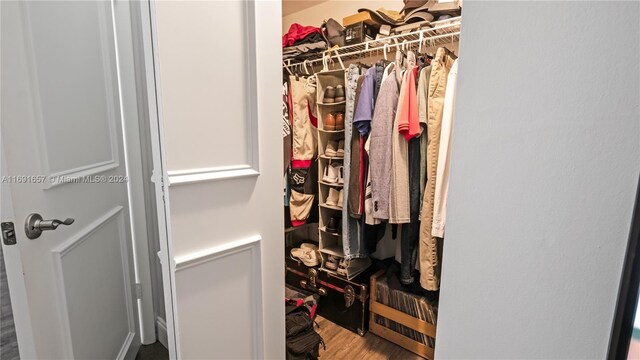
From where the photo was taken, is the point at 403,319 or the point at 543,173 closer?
Result: the point at 543,173

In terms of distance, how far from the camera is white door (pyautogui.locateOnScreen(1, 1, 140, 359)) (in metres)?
0.80

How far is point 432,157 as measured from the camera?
1.42 meters

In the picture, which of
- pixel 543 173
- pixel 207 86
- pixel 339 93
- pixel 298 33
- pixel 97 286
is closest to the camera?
pixel 543 173

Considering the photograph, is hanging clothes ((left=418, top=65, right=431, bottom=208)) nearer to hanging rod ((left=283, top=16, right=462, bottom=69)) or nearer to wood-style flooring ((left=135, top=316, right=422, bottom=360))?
hanging rod ((left=283, top=16, right=462, bottom=69))

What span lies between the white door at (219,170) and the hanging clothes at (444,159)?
0.74m

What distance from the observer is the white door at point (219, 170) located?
840 mm

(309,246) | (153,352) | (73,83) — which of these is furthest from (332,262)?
(73,83)

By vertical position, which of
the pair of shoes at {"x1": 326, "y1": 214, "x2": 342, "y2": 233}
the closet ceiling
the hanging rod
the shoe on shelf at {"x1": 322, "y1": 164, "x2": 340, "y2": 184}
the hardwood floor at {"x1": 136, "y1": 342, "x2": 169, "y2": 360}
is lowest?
the hardwood floor at {"x1": 136, "y1": 342, "x2": 169, "y2": 360}

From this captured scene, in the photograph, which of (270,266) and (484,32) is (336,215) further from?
(484,32)

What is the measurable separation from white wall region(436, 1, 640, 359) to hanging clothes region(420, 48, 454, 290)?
1013 millimetres

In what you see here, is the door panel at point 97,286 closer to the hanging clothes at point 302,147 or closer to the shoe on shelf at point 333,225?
the hanging clothes at point 302,147

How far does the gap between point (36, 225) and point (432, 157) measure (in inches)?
59.3

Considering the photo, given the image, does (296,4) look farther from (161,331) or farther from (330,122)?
(161,331)

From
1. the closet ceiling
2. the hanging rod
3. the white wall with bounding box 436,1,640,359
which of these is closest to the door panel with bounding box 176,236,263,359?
the white wall with bounding box 436,1,640,359
